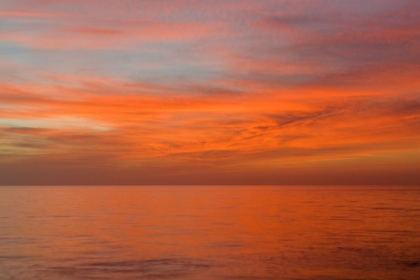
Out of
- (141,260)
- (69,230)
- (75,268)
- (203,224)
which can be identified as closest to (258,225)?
(203,224)

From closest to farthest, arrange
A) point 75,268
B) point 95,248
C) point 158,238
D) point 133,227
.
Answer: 1. point 75,268
2. point 95,248
3. point 158,238
4. point 133,227

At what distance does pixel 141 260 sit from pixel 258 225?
24344mm

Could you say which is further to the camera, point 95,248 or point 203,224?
point 203,224

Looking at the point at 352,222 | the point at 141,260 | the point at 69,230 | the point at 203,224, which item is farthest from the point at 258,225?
the point at 141,260

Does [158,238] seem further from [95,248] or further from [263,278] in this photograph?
[263,278]

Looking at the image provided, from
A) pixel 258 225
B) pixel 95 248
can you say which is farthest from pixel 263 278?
pixel 258 225

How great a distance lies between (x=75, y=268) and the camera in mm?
31156

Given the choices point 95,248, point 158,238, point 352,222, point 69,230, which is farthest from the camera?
point 352,222

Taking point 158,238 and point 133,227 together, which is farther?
point 133,227

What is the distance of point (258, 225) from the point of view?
56.1 meters

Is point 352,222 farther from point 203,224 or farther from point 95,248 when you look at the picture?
point 95,248

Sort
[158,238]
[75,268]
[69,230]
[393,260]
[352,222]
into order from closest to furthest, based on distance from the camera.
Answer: [75,268]
[393,260]
[158,238]
[69,230]
[352,222]

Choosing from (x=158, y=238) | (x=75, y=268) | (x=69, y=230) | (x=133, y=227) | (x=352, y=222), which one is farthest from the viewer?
(x=352, y=222)

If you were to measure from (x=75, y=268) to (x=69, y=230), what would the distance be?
20430 millimetres
